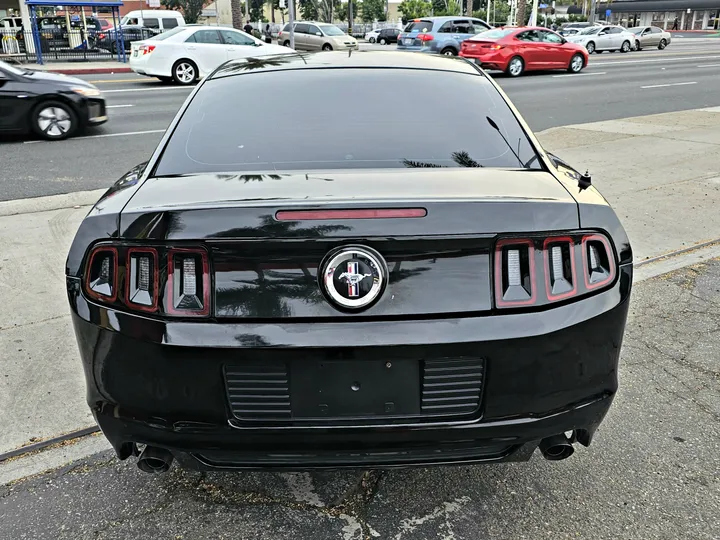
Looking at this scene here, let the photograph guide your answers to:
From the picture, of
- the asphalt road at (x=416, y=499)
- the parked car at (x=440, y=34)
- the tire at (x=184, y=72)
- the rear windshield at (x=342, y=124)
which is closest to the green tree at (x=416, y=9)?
the parked car at (x=440, y=34)

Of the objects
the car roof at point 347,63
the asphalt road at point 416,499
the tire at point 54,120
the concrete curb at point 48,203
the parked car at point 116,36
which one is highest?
the car roof at point 347,63

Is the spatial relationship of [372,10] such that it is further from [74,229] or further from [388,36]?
[74,229]

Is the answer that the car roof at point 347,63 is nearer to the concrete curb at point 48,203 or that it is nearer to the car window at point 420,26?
the concrete curb at point 48,203

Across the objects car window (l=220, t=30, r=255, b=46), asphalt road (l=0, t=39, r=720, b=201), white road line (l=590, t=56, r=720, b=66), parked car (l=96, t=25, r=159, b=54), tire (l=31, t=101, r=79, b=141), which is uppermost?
car window (l=220, t=30, r=255, b=46)

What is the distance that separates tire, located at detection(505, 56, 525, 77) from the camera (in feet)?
71.2

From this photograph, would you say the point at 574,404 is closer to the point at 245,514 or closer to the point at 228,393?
the point at 228,393

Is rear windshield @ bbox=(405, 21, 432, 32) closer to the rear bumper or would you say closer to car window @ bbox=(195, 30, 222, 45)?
car window @ bbox=(195, 30, 222, 45)

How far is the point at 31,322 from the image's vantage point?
423cm

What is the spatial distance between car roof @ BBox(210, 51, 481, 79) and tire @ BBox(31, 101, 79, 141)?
7.88 metres

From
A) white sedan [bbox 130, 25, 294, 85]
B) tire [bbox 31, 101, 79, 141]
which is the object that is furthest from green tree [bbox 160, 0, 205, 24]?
tire [bbox 31, 101, 79, 141]

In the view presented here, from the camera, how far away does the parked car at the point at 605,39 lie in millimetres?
37375

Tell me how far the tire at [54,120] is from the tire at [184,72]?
325 inches

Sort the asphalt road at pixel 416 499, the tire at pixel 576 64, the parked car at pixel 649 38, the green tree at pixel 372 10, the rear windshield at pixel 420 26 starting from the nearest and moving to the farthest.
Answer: the asphalt road at pixel 416 499 < the tire at pixel 576 64 < the rear windshield at pixel 420 26 < the parked car at pixel 649 38 < the green tree at pixel 372 10

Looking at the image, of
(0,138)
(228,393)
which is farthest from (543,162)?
(0,138)
